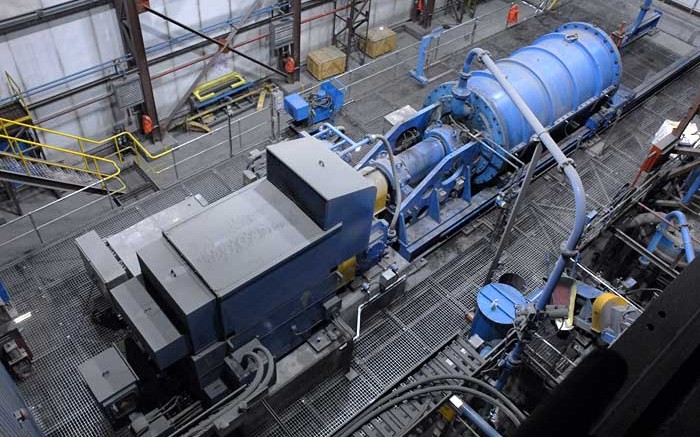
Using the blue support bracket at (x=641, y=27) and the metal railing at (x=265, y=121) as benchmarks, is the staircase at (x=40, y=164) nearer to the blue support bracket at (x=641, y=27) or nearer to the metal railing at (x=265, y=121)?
the metal railing at (x=265, y=121)

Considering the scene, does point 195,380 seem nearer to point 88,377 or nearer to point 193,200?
point 88,377

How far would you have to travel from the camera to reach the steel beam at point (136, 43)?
12.2 meters

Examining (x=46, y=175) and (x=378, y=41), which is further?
(x=378, y=41)

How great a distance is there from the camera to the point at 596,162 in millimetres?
13148

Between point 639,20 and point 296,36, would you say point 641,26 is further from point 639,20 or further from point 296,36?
point 296,36

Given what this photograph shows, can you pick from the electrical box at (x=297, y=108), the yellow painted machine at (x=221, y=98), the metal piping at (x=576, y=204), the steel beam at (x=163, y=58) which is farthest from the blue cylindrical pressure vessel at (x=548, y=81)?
the yellow painted machine at (x=221, y=98)

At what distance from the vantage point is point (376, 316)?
386 inches

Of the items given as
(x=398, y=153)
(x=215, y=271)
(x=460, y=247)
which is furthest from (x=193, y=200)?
(x=460, y=247)

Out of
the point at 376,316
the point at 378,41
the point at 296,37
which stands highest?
the point at 296,37

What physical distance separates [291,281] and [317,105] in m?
6.48

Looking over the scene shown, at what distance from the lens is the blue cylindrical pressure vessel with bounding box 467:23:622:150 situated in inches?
428

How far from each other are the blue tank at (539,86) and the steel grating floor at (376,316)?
146 centimetres

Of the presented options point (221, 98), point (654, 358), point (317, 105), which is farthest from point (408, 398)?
point (221, 98)

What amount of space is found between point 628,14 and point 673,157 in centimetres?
854
